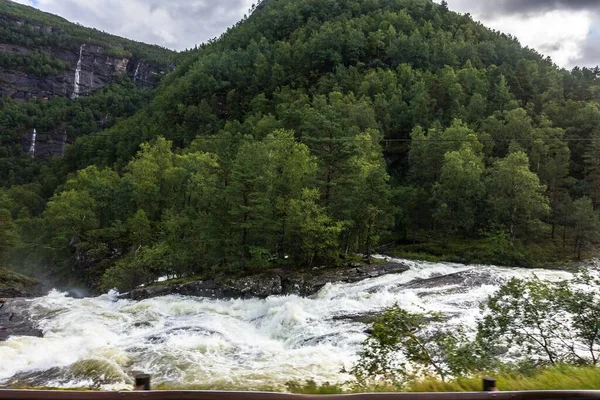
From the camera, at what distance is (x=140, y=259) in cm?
4494

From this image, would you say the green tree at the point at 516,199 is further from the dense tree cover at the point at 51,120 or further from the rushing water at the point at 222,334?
the dense tree cover at the point at 51,120

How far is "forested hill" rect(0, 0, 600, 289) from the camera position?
39.1 m

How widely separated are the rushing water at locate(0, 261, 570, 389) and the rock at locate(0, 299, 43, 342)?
0.78 meters

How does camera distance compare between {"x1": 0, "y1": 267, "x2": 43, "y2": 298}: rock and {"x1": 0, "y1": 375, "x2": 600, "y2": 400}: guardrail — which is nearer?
{"x1": 0, "y1": 375, "x2": 600, "y2": 400}: guardrail

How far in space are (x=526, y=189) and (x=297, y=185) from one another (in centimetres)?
2277

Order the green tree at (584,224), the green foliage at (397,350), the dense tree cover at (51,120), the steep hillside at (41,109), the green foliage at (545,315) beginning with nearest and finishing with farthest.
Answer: the green foliage at (397,350)
the green foliage at (545,315)
the green tree at (584,224)
the dense tree cover at (51,120)
the steep hillside at (41,109)

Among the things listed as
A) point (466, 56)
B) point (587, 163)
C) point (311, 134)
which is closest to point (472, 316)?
point (311, 134)

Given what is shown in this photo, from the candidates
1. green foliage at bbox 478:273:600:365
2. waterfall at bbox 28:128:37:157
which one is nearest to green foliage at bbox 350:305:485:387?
green foliage at bbox 478:273:600:365

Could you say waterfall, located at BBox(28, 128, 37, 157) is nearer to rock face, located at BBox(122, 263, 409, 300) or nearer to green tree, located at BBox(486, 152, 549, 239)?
rock face, located at BBox(122, 263, 409, 300)

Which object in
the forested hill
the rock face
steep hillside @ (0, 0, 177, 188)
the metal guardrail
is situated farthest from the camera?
steep hillside @ (0, 0, 177, 188)

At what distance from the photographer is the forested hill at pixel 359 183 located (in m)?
39.1

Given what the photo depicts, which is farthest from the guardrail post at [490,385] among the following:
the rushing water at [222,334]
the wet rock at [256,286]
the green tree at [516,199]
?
the green tree at [516,199]

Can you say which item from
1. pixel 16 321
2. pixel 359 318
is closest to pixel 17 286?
pixel 16 321

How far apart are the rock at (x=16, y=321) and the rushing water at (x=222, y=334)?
784 mm
